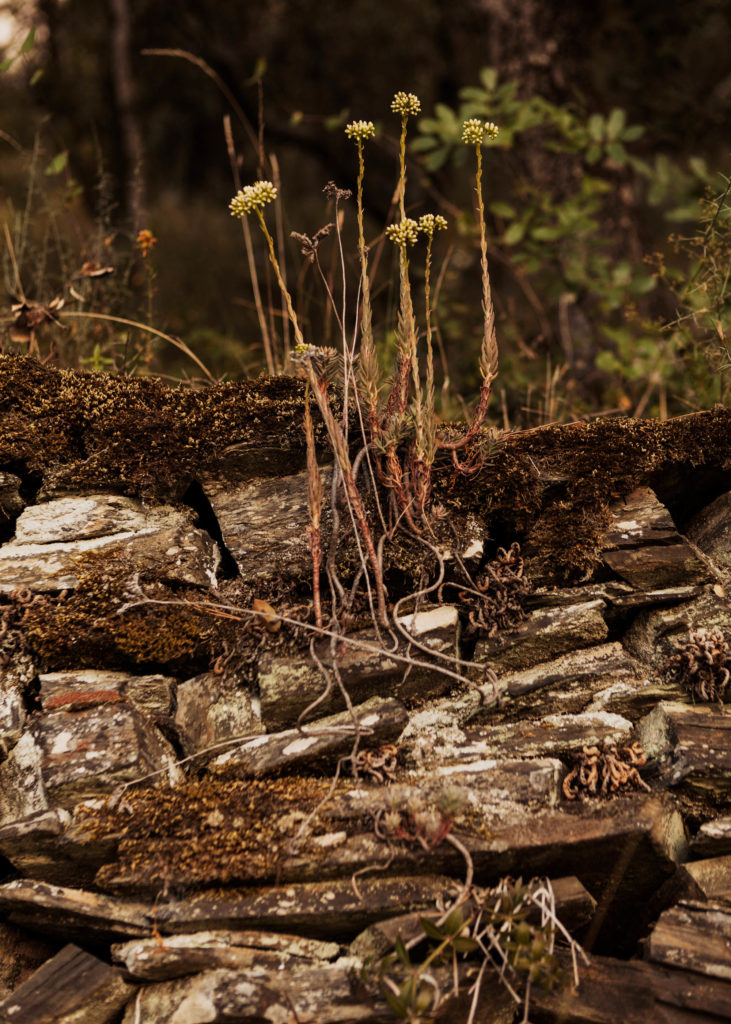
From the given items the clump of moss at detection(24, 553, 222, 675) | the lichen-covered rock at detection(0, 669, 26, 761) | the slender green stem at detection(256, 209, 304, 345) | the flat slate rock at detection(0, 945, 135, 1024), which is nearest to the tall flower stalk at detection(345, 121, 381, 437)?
the slender green stem at detection(256, 209, 304, 345)

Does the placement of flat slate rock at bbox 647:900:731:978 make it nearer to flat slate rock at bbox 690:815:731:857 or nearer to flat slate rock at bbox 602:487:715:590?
flat slate rock at bbox 690:815:731:857

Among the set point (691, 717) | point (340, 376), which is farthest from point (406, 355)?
point (691, 717)

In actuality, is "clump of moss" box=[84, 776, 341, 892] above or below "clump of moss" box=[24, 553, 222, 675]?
below

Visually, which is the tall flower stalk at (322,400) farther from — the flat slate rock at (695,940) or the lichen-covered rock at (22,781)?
the flat slate rock at (695,940)

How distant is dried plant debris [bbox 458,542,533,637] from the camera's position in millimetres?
2881

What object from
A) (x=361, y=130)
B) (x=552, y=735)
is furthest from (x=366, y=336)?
(x=552, y=735)

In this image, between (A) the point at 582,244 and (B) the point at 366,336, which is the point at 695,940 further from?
(A) the point at 582,244

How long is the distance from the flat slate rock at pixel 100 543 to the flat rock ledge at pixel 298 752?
11 mm

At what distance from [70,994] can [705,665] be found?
2.28m

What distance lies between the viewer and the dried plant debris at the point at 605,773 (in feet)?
8.02

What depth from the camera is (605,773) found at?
2.47 meters

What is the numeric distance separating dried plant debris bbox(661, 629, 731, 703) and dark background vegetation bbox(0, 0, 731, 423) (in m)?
1.38

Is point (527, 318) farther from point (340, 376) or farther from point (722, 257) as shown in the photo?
point (340, 376)

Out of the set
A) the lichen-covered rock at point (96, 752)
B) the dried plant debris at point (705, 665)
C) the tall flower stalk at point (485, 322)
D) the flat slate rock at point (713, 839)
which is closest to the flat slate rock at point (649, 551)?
the dried plant debris at point (705, 665)
